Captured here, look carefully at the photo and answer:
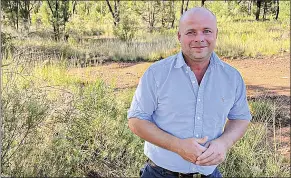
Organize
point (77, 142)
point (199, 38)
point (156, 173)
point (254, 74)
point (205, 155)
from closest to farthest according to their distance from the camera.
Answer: point (205, 155)
point (199, 38)
point (156, 173)
point (77, 142)
point (254, 74)

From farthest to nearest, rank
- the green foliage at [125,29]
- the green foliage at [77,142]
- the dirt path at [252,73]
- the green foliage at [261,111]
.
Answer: the green foliage at [125,29] < the dirt path at [252,73] < the green foliage at [261,111] < the green foliage at [77,142]

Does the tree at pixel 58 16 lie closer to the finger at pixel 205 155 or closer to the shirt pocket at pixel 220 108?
the shirt pocket at pixel 220 108

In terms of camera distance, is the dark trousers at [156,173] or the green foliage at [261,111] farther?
the green foliage at [261,111]

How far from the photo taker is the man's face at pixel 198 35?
1714mm

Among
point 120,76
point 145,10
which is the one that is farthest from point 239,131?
point 145,10

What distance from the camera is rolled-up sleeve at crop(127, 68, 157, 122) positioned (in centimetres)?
171

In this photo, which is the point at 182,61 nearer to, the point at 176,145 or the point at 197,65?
the point at 197,65

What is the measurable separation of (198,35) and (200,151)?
0.51 metres

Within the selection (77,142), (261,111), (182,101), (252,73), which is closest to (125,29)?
(252,73)

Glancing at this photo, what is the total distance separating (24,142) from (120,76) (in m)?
5.43

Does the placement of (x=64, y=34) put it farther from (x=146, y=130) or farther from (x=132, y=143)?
(x=146, y=130)

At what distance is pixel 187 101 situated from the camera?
174 centimetres

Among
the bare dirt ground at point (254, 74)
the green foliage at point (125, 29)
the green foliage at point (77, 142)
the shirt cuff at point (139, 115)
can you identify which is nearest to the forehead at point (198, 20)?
the shirt cuff at point (139, 115)

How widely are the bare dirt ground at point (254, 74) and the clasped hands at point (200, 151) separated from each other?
3019 mm
